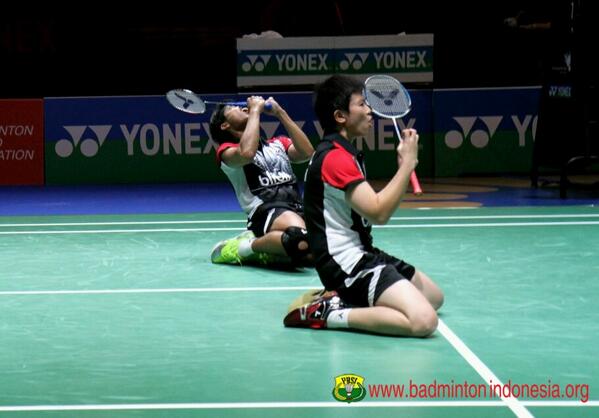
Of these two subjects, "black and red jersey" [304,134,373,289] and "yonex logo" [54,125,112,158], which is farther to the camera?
"yonex logo" [54,125,112,158]

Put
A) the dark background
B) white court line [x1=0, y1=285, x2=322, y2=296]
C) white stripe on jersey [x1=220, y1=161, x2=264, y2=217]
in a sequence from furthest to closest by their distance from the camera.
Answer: the dark background < white stripe on jersey [x1=220, y1=161, x2=264, y2=217] < white court line [x1=0, y1=285, x2=322, y2=296]

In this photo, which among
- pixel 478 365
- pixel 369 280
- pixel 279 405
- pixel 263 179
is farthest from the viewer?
pixel 263 179

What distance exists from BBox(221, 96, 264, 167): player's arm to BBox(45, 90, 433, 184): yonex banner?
5.48 meters

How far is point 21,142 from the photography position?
13109 mm

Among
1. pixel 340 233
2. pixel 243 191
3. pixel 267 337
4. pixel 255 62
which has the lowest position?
pixel 267 337

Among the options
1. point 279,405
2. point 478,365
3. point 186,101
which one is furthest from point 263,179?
point 279,405

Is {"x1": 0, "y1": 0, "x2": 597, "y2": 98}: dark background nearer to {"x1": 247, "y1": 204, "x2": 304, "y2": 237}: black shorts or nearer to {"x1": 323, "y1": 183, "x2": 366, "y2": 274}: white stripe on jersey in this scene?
{"x1": 247, "y1": 204, "x2": 304, "y2": 237}: black shorts

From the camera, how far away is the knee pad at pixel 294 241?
7309 mm

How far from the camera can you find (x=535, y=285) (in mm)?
6723

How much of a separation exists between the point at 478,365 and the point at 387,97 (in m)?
1.68

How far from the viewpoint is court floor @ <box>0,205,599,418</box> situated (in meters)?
4.42

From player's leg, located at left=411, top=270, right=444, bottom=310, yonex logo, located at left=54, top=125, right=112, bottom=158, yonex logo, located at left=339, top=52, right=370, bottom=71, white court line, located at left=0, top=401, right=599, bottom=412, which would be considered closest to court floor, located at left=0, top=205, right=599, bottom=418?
white court line, located at left=0, top=401, right=599, bottom=412

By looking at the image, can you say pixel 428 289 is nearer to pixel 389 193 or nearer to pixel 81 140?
pixel 389 193

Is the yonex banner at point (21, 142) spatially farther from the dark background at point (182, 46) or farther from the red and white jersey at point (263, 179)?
the red and white jersey at point (263, 179)
